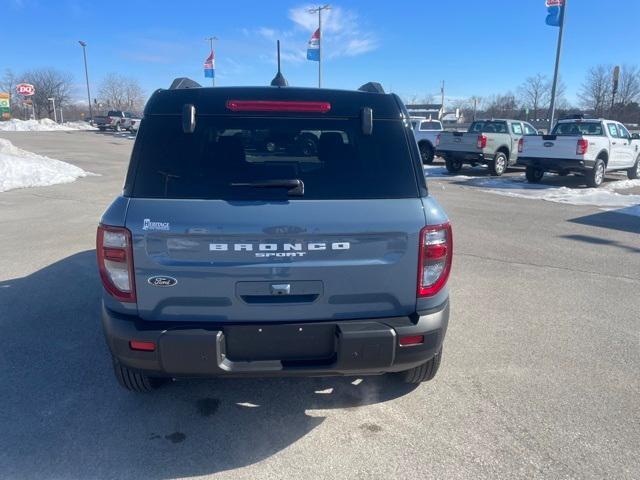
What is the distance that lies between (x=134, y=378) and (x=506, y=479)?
2298 mm

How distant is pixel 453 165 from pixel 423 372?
16.5 metres

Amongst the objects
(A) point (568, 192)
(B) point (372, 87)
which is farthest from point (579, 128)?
(B) point (372, 87)

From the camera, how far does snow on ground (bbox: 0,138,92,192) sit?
1354 cm

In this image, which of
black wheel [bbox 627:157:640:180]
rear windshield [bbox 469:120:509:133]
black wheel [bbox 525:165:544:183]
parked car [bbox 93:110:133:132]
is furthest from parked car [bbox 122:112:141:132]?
black wheel [bbox 627:157:640:180]

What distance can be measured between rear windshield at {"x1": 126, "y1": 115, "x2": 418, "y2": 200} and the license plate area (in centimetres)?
72

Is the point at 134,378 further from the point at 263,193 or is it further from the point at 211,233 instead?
the point at 263,193

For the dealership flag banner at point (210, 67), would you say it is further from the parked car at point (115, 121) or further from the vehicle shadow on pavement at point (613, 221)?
the vehicle shadow on pavement at point (613, 221)

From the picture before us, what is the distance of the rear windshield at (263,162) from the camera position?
262 cm

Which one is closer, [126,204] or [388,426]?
[126,204]

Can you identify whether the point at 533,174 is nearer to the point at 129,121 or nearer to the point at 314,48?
the point at 314,48

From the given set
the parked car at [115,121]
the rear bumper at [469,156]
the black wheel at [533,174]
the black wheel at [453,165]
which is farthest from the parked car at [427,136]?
the parked car at [115,121]

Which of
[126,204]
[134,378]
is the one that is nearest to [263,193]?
[126,204]

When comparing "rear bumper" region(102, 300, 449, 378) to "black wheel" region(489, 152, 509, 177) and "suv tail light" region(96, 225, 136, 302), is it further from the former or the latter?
"black wheel" region(489, 152, 509, 177)

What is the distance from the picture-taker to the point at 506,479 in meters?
2.59
